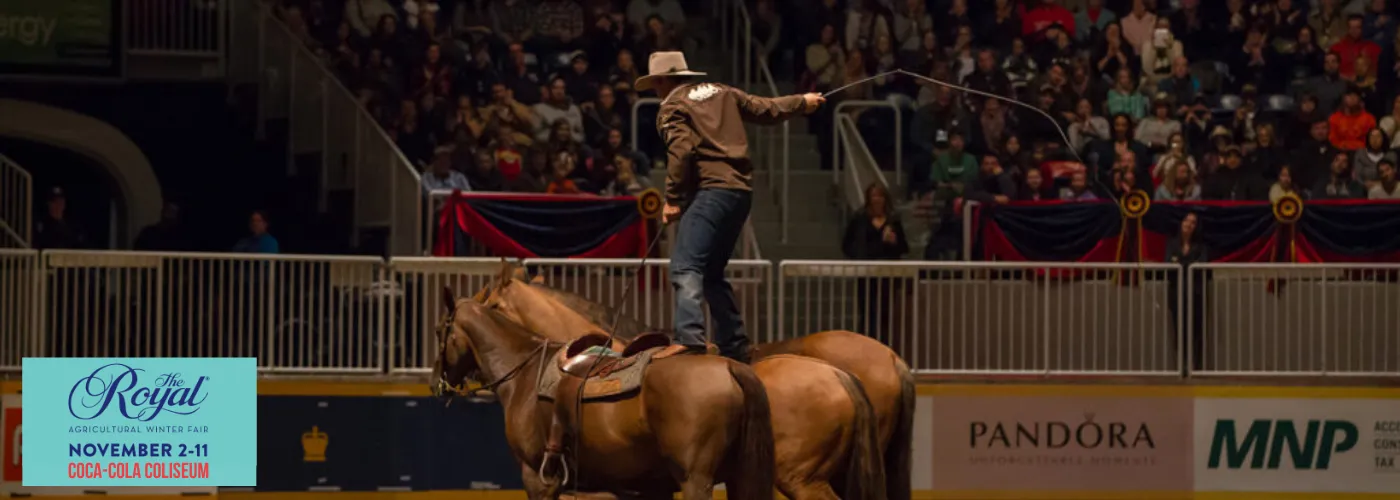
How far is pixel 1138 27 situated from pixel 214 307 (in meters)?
11.0

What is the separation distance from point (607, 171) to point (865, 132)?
10.7ft

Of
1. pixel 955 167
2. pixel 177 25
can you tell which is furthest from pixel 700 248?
pixel 177 25

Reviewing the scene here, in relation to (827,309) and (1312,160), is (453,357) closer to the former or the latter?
(827,309)

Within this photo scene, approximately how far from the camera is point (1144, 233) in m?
18.0

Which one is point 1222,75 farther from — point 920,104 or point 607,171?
point 607,171

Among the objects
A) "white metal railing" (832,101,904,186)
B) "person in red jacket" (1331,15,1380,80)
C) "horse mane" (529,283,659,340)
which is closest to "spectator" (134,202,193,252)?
"white metal railing" (832,101,904,186)

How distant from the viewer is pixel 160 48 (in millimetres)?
21500

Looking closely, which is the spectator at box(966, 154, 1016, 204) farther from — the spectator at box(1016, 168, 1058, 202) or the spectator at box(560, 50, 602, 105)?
the spectator at box(560, 50, 602, 105)

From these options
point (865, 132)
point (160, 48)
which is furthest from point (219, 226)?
point (865, 132)

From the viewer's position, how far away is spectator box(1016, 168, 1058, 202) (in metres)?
19.6

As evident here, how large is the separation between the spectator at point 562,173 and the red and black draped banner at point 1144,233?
11.5 feet

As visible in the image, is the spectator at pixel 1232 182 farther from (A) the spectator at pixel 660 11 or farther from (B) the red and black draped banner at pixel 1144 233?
(A) the spectator at pixel 660 11

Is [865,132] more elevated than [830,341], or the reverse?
[865,132]

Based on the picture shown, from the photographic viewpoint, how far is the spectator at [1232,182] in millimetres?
20391
